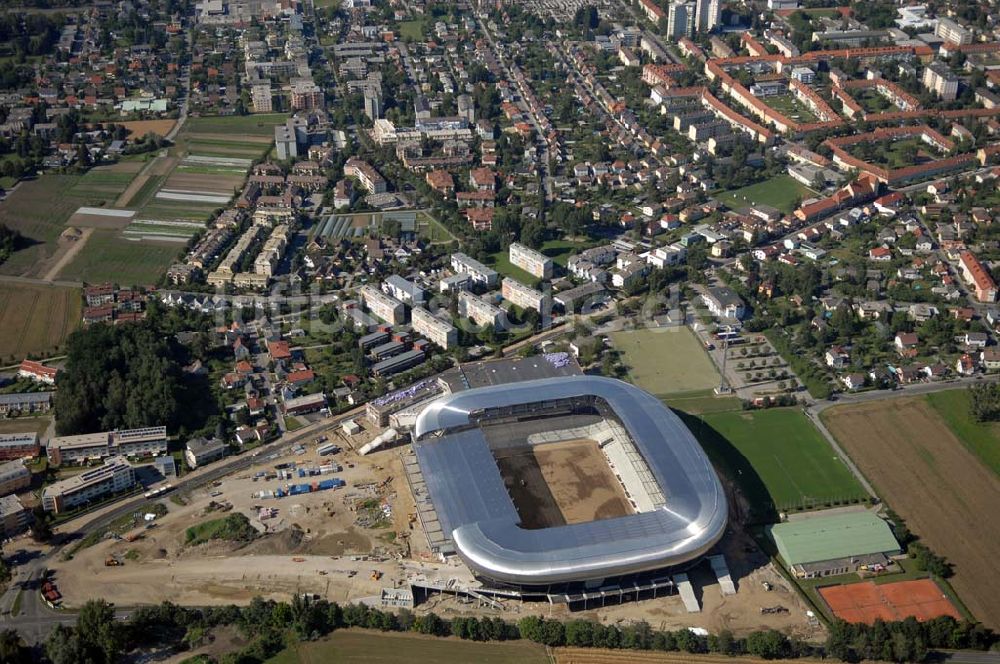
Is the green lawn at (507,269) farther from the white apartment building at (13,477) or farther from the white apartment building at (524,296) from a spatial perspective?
the white apartment building at (13,477)

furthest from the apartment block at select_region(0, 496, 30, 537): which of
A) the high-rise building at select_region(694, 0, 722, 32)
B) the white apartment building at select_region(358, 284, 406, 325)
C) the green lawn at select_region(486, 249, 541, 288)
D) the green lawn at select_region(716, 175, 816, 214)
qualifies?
the high-rise building at select_region(694, 0, 722, 32)

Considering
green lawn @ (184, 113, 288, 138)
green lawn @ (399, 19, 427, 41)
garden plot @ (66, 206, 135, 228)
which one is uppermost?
green lawn @ (399, 19, 427, 41)

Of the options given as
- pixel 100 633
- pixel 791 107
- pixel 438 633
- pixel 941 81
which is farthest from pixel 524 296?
pixel 941 81

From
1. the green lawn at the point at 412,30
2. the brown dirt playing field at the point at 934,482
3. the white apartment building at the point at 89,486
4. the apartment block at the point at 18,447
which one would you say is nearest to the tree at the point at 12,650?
the white apartment building at the point at 89,486

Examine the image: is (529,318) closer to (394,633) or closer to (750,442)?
(750,442)

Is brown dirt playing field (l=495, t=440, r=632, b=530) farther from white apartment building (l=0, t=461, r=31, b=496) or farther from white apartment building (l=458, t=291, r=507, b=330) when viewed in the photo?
white apartment building (l=0, t=461, r=31, b=496)
